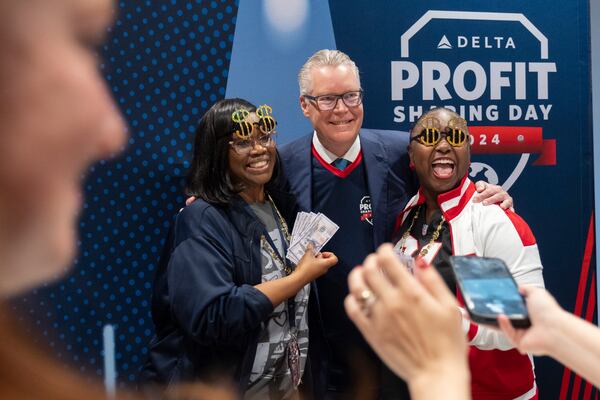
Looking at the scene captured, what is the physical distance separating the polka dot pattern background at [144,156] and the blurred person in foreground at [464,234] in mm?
1076

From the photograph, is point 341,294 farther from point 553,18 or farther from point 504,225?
point 553,18

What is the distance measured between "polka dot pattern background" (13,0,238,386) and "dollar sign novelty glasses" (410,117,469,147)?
104 centimetres

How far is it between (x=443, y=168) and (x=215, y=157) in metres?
0.92

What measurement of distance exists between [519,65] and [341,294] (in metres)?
1.61

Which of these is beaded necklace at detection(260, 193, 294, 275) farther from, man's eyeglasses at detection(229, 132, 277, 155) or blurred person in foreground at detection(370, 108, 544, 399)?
blurred person in foreground at detection(370, 108, 544, 399)

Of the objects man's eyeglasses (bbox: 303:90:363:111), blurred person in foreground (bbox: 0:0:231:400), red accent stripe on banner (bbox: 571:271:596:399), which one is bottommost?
red accent stripe on banner (bbox: 571:271:596:399)

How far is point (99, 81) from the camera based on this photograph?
478mm

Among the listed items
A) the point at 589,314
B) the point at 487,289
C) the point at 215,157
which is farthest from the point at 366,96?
the point at 487,289

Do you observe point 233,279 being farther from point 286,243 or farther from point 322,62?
point 322,62

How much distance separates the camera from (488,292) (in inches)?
48.9

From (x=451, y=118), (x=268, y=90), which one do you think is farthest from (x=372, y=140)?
(x=268, y=90)

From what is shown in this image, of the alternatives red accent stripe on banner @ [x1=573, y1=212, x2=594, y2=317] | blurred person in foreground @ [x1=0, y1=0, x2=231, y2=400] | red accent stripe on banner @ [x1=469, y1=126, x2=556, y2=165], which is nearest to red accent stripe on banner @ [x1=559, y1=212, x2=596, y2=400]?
red accent stripe on banner @ [x1=573, y1=212, x2=594, y2=317]

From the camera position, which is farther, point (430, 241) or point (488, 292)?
point (430, 241)

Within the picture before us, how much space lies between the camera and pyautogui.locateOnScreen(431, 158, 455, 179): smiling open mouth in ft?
8.67
